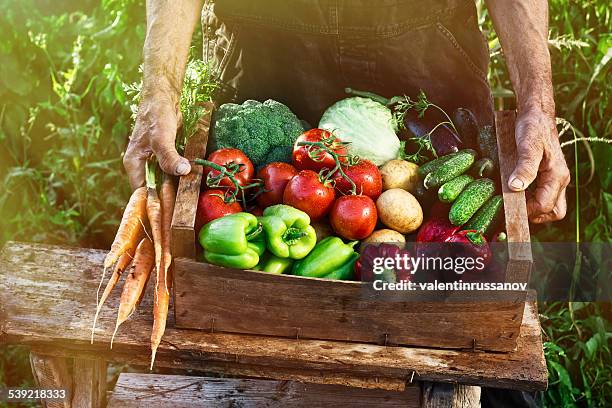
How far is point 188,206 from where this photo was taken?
2.10 m

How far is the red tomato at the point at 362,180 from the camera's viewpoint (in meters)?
2.22

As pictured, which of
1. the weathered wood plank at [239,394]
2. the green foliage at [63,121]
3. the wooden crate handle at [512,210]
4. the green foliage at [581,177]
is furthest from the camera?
the green foliage at [63,121]

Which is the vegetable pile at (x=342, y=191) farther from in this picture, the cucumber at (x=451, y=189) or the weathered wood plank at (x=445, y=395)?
the weathered wood plank at (x=445, y=395)

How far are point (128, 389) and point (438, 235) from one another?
1.42 m

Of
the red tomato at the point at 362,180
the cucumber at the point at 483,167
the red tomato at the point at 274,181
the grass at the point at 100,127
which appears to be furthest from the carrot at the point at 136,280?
the grass at the point at 100,127

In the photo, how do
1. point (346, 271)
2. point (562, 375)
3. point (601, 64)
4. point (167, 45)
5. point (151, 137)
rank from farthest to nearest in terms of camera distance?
point (601, 64) < point (562, 375) < point (167, 45) < point (151, 137) < point (346, 271)

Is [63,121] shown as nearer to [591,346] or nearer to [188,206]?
[188,206]

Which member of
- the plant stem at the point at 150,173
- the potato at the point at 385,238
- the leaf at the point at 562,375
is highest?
the plant stem at the point at 150,173

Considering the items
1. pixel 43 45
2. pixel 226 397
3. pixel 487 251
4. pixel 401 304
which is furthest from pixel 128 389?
pixel 43 45

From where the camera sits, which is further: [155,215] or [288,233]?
[155,215]

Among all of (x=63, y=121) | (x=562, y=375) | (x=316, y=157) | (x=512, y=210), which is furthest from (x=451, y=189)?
(x=63, y=121)

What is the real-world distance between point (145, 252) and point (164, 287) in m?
0.19

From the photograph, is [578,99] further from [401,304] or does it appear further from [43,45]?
[43,45]

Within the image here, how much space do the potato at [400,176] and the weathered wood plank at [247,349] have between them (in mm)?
467
